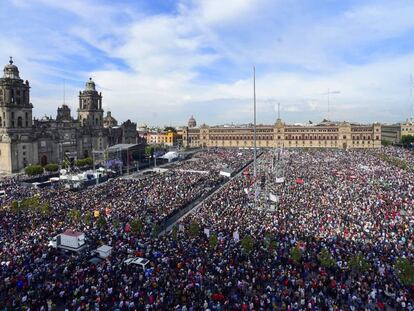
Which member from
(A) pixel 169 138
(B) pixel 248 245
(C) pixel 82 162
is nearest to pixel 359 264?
Answer: (B) pixel 248 245

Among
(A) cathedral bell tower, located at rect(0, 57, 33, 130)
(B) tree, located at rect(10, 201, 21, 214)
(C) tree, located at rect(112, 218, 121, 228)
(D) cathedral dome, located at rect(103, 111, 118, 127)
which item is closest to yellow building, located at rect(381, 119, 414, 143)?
(D) cathedral dome, located at rect(103, 111, 118, 127)

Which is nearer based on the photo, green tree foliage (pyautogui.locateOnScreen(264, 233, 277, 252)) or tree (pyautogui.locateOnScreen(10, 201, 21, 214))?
green tree foliage (pyautogui.locateOnScreen(264, 233, 277, 252))

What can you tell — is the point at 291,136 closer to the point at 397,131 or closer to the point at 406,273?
the point at 397,131

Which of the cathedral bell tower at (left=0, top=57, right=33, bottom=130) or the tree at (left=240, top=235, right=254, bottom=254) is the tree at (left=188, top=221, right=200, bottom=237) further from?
the cathedral bell tower at (left=0, top=57, right=33, bottom=130)

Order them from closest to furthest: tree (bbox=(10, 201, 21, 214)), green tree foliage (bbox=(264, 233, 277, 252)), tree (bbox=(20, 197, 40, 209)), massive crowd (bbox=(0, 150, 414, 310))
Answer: massive crowd (bbox=(0, 150, 414, 310))
green tree foliage (bbox=(264, 233, 277, 252))
tree (bbox=(10, 201, 21, 214))
tree (bbox=(20, 197, 40, 209))

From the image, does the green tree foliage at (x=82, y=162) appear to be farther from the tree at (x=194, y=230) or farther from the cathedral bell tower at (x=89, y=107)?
the tree at (x=194, y=230)

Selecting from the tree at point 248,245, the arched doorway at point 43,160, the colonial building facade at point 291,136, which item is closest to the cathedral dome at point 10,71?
the arched doorway at point 43,160
